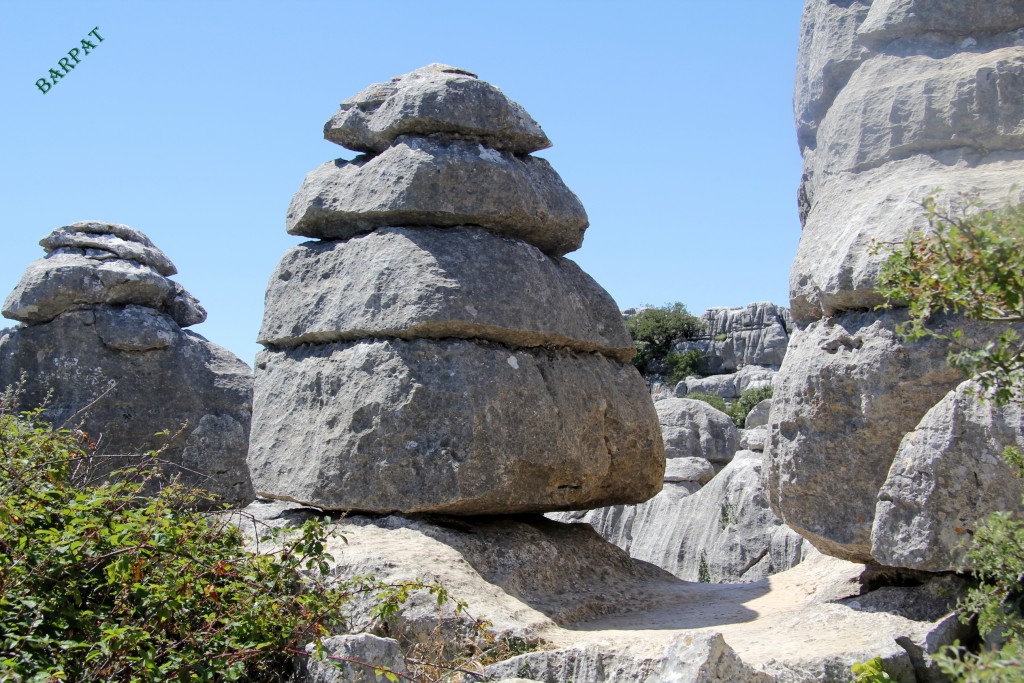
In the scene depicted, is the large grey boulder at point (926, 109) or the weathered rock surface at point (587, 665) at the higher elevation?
the large grey boulder at point (926, 109)

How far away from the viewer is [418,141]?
834 cm

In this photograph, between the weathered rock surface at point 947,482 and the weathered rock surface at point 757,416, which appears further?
the weathered rock surface at point 757,416

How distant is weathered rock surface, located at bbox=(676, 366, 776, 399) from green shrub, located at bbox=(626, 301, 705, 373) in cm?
494

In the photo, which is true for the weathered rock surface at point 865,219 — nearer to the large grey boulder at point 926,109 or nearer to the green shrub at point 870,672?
the large grey boulder at point 926,109

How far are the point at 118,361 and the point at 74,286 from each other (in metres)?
0.81

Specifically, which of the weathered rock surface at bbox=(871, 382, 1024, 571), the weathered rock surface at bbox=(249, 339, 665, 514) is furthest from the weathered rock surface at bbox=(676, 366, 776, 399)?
the weathered rock surface at bbox=(871, 382, 1024, 571)

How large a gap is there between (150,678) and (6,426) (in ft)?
7.01

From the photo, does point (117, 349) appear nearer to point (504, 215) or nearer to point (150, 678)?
point (504, 215)

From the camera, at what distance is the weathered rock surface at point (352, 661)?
4.98 m

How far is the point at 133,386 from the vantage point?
10555 mm

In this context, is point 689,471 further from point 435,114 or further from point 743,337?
point 743,337

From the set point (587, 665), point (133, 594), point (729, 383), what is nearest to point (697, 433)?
point (587, 665)

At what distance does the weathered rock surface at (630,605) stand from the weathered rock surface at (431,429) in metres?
0.29

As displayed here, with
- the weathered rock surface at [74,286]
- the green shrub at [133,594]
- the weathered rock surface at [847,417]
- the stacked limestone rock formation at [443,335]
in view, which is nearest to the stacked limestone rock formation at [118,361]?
the weathered rock surface at [74,286]
